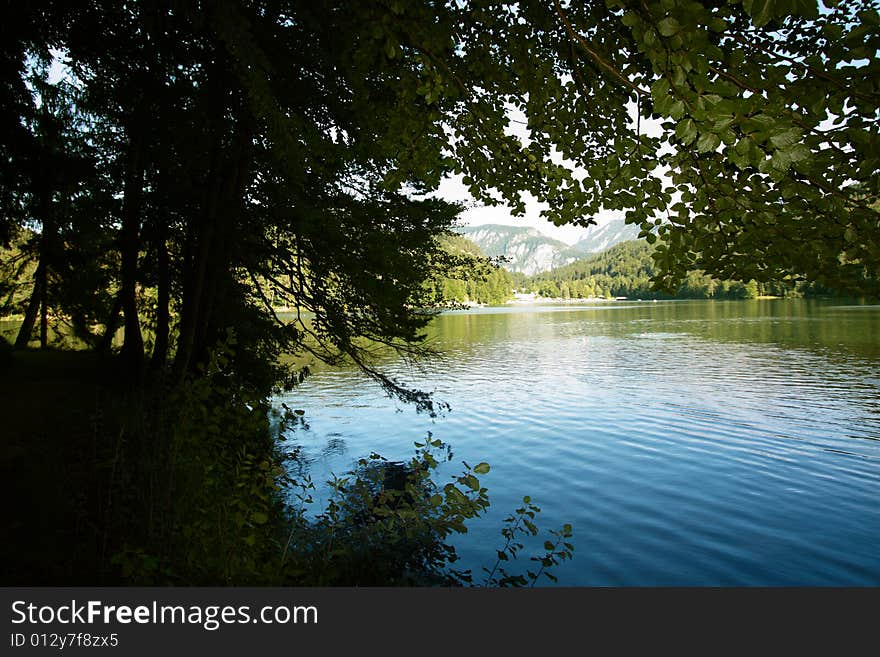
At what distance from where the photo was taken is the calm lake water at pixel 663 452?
27.8 ft

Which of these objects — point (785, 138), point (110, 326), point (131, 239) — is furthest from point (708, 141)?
point (110, 326)

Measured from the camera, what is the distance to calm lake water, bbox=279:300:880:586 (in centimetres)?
846

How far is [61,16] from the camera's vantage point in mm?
7004

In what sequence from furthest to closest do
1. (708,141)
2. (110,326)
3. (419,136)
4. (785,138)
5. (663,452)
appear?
(663,452) → (110,326) → (419,136) → (708,141) → (785,138)

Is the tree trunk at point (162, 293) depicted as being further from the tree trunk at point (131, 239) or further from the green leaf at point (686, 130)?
the green leaf at point (686, 130)

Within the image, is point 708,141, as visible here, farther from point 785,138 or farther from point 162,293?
point 162,293

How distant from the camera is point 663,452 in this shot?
13.8 m

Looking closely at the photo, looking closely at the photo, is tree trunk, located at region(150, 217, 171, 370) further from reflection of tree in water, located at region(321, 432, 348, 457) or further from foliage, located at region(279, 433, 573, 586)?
foliage, located at region(279, 433, 573, 586)

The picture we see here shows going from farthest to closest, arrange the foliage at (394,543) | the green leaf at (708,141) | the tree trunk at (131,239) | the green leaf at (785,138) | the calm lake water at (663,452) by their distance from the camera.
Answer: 1. the tree trunk at (131,239)
2. the calm lake water at (663,452)
3. the foliage at (394,543)
4. the green leaf at (708,141)
5. the green leaf at (785,138)

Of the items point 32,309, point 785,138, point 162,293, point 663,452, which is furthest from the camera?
point 32,309

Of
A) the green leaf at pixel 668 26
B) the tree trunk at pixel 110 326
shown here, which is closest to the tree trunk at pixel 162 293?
the tree trunk at pixel 110 326

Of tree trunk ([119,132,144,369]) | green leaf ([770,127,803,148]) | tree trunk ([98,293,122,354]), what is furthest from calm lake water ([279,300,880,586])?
green leaf ([770,127,803,148])

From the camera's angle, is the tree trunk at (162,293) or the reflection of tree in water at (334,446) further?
the reflection of tree in water at (334,446)

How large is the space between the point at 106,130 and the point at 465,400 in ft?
47.1
